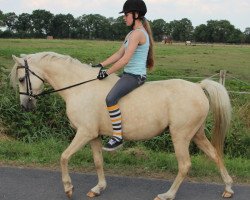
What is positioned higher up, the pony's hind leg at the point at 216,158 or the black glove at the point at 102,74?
the black glove at the point at 102,74

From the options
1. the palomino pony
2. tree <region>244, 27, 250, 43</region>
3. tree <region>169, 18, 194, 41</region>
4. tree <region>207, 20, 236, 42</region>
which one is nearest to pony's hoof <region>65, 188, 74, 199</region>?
the palomino pony

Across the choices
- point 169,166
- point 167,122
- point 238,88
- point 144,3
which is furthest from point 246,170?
point 238,88

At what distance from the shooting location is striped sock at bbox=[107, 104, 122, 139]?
5148 millimetres

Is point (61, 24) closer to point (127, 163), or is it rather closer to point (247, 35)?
point (247, 35)

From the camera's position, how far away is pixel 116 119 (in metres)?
5.17

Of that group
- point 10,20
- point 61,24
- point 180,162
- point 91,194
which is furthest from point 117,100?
point 10,20

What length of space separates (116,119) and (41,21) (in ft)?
376

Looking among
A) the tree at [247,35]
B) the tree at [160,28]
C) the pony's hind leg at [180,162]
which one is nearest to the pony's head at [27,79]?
the pony's hind leg at [180,162]

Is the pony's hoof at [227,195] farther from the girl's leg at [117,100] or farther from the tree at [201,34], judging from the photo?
the tree at [201,34]

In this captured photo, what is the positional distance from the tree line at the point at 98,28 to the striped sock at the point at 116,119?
322 feet

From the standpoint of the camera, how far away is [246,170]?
6.47m

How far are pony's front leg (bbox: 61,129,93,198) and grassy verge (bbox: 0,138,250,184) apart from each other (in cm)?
120

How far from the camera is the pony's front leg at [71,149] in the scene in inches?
201

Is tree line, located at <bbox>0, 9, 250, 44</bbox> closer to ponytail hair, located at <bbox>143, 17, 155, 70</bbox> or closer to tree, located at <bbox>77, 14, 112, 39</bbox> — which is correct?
tree, located at <bbox>77, 14, 112, 39</bbox>
